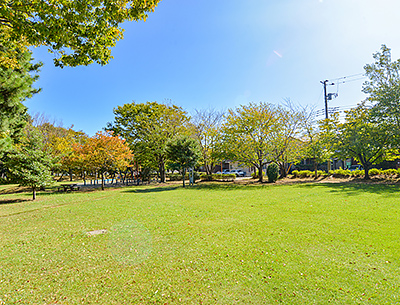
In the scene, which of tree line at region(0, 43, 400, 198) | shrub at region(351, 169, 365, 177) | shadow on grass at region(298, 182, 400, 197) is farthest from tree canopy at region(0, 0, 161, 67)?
shrub at region(351, 169, 365, 177)

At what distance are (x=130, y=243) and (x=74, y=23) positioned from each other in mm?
5073

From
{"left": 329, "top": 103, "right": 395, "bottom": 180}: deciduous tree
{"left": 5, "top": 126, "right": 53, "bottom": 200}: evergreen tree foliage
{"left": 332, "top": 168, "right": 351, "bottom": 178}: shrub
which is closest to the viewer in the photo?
{"left": 5, "top": 126, "right": 53, "bottom": 200}: evergreen tree foliage

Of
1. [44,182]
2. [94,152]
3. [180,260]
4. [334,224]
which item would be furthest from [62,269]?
[94,152]

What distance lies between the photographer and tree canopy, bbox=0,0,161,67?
4383 millimetres

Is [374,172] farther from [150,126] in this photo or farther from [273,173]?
[150,126]

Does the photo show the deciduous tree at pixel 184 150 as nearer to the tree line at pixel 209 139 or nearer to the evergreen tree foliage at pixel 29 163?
the tree line at pixel 209 139

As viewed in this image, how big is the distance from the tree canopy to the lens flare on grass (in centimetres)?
446

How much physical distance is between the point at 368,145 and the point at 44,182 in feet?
72.8

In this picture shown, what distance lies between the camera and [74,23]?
186 inches

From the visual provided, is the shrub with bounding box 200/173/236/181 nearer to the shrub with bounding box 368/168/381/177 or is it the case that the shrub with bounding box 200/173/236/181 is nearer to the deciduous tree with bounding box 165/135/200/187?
the deciduous tree with bounding box 165/135/200/187

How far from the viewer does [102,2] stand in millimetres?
4785

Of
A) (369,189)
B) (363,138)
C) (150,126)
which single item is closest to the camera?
(369,189)

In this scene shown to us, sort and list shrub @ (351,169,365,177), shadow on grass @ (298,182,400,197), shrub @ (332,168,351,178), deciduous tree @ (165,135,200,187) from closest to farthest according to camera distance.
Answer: shadow on grass @ (298,182,400,197), shrub @ (351,169,365,177), deciduous tree @ (165,135,200,187), shrub @ (332,168,351,178)

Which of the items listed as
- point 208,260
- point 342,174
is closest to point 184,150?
point 342,174
